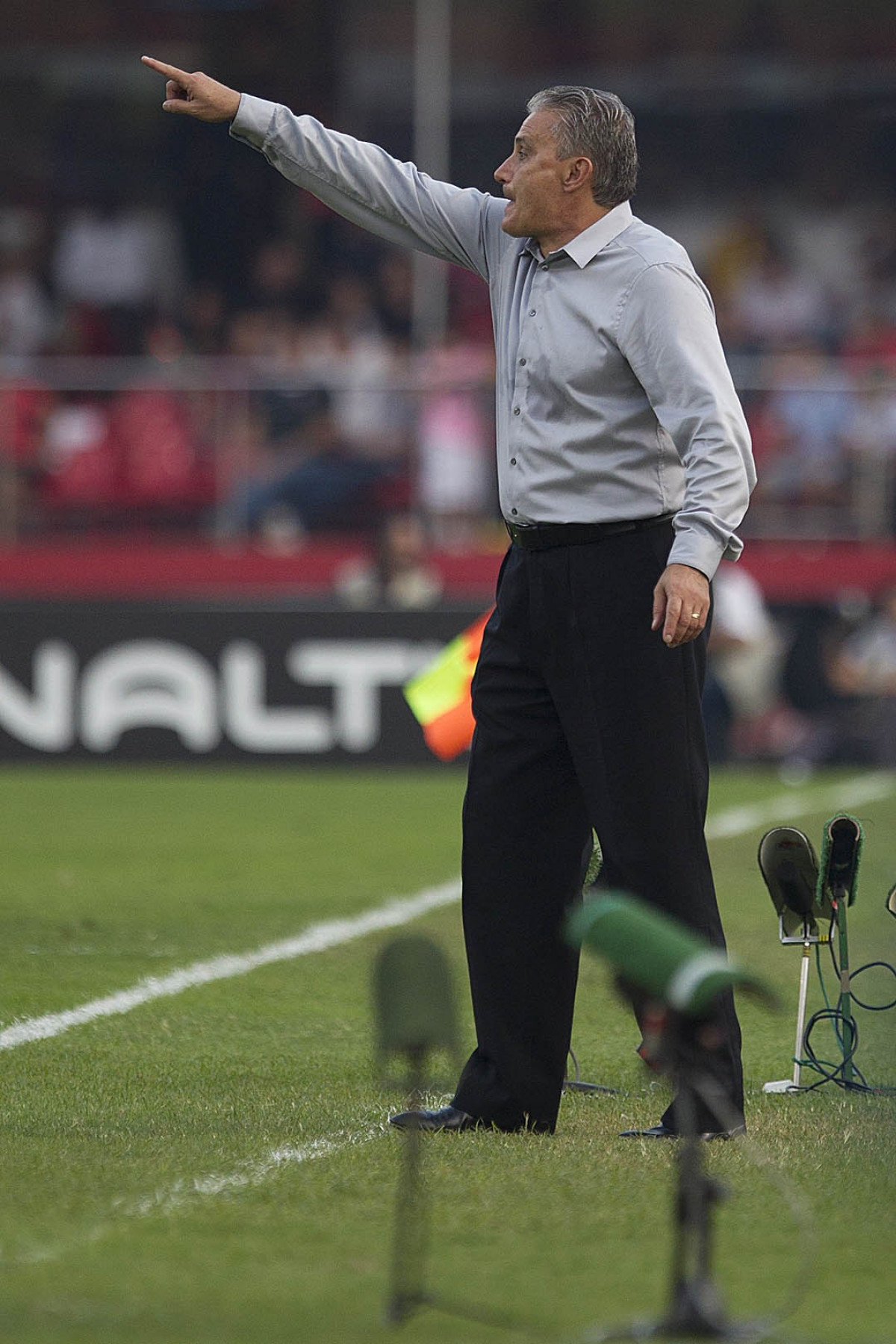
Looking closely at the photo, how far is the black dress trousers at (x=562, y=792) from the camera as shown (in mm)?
4535

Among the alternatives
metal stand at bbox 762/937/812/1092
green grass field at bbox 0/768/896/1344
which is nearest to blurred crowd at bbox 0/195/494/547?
green grass field at bbox 0/768/896/1344

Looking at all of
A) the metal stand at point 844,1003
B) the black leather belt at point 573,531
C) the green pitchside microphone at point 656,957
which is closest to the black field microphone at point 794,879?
the metal stand at point 844,1003

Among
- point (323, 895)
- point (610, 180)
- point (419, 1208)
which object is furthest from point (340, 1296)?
point (323, 895)

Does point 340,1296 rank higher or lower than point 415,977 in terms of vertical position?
lower

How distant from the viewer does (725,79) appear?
2139 centimetres

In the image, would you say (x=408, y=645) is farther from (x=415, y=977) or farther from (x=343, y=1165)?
(x=415, y=977)

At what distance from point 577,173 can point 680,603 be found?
38.2 inches

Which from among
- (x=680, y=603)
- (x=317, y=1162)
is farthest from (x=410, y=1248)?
(x=680, y=603)

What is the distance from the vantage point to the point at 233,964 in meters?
7.06

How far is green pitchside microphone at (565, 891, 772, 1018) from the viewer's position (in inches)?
121

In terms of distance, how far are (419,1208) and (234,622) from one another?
10.4 meters

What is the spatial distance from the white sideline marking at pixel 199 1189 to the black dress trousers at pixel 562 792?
345mm

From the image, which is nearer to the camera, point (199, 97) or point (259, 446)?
point (199, 97)

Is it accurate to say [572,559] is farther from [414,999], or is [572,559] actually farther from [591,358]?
[414,999]
